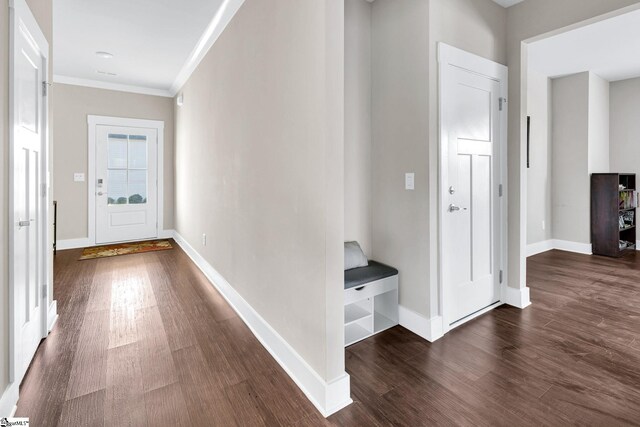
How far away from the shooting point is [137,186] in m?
5.49

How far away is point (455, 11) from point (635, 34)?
2.80 m

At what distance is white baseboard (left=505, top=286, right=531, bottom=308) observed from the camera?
9.09ft

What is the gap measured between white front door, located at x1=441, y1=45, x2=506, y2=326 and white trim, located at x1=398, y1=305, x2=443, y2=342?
5.6 inches

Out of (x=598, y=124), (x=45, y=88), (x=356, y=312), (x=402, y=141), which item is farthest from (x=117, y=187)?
(x=598, y=124)

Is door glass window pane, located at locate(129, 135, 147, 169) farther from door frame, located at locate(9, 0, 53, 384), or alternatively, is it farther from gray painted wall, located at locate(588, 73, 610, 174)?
gray painted wall, located at locate(588, 73, 610, 174)

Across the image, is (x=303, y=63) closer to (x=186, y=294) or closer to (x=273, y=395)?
(x=273, y=395)

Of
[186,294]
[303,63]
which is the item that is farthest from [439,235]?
[186,294]

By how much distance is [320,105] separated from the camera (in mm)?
1549

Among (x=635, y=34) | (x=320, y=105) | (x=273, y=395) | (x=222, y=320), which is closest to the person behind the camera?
(x=320, y=105)

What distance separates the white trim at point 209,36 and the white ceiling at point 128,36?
0.04 meters

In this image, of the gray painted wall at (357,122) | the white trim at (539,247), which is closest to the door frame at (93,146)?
the gray painted wall at (357,122)

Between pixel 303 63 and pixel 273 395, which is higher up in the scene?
pixel 303 63

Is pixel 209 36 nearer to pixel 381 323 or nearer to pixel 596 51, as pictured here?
pixel 381 323

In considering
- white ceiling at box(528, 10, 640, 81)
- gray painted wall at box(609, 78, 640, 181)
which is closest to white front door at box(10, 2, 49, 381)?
white ceiling at box(528, 10, 640, 81)
